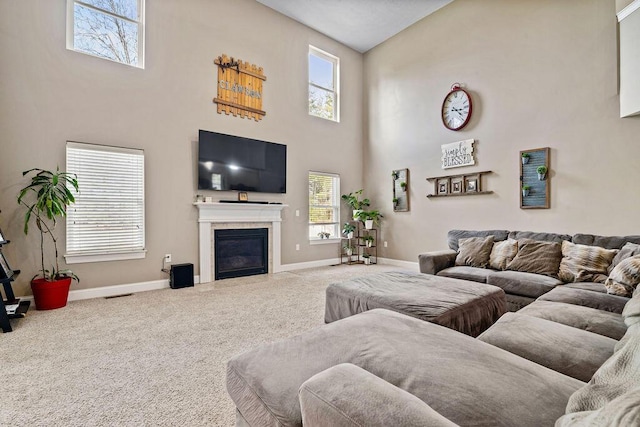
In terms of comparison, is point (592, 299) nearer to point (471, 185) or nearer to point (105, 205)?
point (471, 185)

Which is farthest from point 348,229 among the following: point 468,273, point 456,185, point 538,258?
point 538,258


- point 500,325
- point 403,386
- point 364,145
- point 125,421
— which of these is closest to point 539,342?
point 500,325

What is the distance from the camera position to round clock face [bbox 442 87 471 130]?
5.00 metres

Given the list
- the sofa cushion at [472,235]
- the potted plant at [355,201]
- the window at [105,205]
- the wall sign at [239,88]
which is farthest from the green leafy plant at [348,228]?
the window at [105,205]

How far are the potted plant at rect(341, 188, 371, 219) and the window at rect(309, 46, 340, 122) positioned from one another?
1649 mm

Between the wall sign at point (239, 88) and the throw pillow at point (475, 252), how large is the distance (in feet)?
12.8

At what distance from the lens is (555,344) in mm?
1317

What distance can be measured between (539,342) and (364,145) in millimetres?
5923

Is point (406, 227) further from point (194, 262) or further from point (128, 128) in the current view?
point (128, 128)

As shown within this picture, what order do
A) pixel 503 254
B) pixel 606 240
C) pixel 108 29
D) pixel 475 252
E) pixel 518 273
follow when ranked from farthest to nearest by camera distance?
pixel 108 29 → pixel 475 252 → pixel 503 254 → pixel 518 273 → pixel 606 240

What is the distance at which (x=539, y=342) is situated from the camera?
1.35m

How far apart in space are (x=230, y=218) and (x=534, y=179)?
459cm

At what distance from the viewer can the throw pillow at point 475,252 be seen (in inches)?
143

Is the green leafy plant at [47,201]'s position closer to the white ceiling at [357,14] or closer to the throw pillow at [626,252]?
the white ceiling at [357,14]
